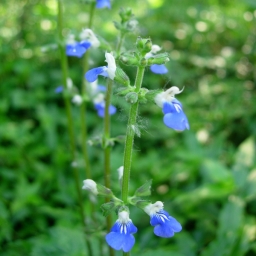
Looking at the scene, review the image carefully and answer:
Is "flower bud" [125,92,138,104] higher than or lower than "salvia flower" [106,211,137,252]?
higher

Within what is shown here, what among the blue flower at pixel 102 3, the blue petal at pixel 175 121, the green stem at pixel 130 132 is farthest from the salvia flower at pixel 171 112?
the blue flower at pixel 102 3

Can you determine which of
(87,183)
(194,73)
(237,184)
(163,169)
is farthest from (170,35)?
(87,183)

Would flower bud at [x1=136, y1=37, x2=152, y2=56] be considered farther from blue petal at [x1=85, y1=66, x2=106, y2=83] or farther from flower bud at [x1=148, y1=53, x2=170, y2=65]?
blue petal at [x1=85, y1=66, x2=106, y2=83]

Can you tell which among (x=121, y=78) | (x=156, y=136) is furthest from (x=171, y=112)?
(x=156, y=136)

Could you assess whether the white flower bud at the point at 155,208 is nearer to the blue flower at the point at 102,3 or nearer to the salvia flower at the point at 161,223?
the salvia flower at the point at 161,223

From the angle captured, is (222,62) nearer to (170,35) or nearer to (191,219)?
(170,35)

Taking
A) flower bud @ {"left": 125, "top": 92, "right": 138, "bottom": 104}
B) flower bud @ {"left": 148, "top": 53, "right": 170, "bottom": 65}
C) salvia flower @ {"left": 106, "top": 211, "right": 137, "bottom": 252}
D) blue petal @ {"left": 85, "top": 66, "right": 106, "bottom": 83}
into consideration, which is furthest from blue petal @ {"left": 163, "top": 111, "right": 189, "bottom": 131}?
salvia flower @ {"left": 106, "top": 211, "right": 137, "bottom": 252}
